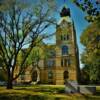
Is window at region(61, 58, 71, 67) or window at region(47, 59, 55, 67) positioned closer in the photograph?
window at region(61, 58, 71, 67)

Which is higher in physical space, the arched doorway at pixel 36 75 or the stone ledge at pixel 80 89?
the arched doorway at pixel 36 75

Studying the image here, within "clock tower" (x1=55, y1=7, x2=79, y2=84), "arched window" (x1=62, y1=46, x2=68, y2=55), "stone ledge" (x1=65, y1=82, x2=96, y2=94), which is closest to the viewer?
"stone ledge" (x1=65, y1=82, x2=96, y2=94)

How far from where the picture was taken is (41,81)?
73188mm

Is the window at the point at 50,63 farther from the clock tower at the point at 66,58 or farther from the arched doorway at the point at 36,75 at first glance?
the arched doorway at the point at 36,75

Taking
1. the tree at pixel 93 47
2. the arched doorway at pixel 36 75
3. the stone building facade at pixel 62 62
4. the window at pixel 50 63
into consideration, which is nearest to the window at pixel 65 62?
the stone building facade at pixel 62 62

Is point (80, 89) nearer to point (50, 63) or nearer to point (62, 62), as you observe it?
point (62, 62)

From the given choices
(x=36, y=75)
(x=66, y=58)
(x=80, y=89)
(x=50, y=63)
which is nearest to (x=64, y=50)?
(x=66, y=58)

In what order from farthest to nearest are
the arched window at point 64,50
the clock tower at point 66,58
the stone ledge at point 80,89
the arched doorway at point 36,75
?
the arched doorway at point 36,75 < the arched window at point 64,50 < the clock tower at point 66,58 < the stone ledge at point 80,89

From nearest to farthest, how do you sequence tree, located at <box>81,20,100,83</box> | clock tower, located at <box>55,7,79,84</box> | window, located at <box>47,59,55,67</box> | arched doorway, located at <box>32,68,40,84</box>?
tree, located at <box>81,20,100,83</box>
clock tower, located at <box>55,7,79,84</box>
window, located at <box>47,59,55,67</box>
arched doorway, located at <box>32,68,40,84</box>

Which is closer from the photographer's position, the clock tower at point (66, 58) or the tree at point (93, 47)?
the tree at point (93, 47)

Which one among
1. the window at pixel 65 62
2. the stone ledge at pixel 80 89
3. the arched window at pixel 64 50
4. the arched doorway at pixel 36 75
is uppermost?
the arched window at pixel 64 50

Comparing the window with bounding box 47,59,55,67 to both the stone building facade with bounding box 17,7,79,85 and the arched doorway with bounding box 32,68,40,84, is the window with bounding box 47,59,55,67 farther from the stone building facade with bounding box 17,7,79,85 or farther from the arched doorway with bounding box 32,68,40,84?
the arched doorway with bounding box 32,68,40,84

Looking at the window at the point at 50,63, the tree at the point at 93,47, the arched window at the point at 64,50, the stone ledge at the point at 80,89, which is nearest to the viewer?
the stone ledge at the point at 80,89

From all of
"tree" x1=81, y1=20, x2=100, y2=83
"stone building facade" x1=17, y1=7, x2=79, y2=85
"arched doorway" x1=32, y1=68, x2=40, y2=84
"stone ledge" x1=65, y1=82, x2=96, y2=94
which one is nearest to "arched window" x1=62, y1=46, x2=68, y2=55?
"stone building facade" x1=17, y1=7, x2=79, y2=85
